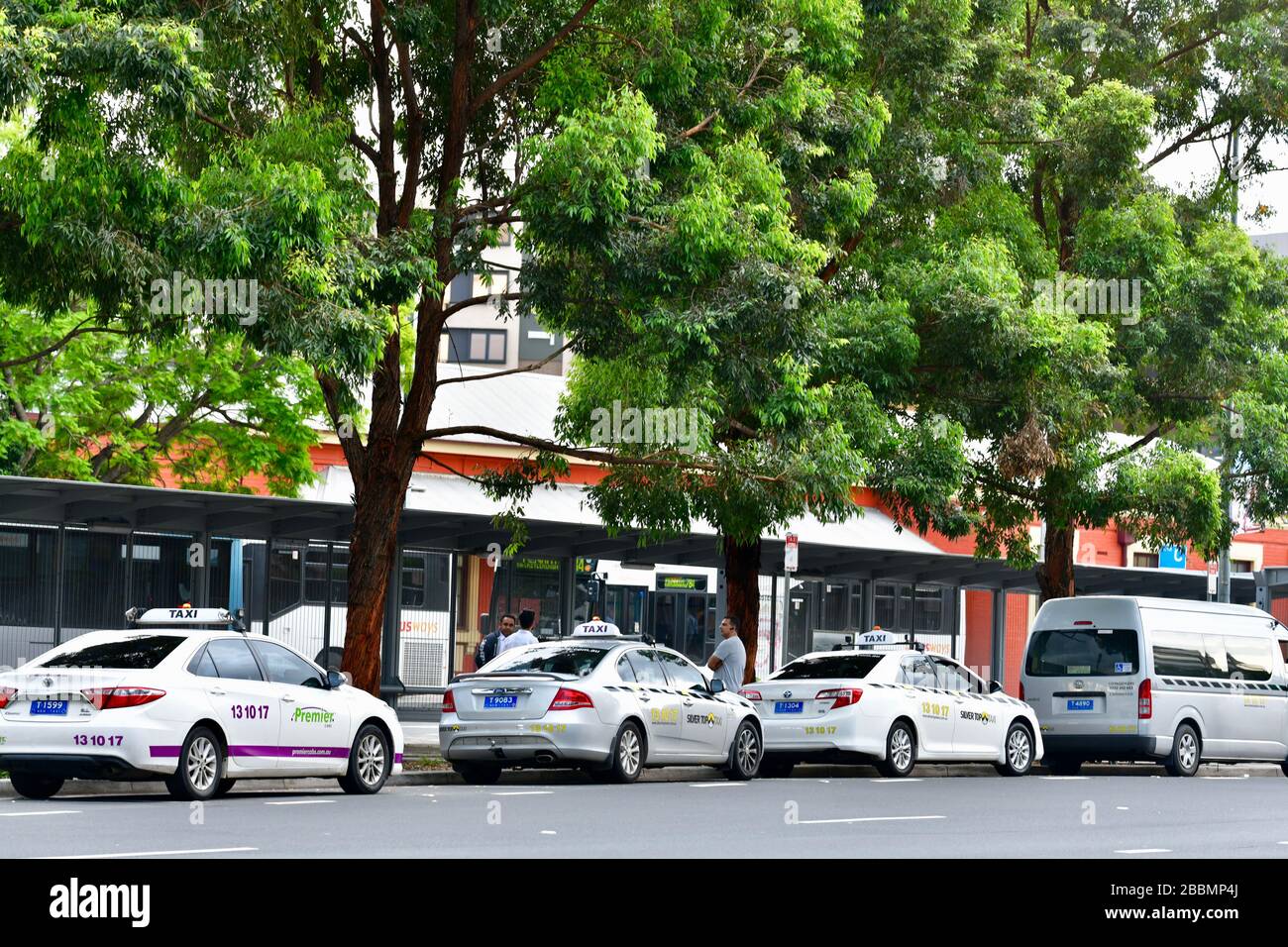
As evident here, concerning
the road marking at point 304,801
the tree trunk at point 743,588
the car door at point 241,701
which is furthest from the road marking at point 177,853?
the tree trunk at point 743,588

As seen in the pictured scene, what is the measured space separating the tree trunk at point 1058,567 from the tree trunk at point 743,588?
681cm

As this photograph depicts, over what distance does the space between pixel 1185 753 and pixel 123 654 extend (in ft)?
47.4

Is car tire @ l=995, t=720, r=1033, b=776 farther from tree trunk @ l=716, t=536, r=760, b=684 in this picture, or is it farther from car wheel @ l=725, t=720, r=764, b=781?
tree trunk @ l=716, t=536, r=760, b=684

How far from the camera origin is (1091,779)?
2247 centimetres

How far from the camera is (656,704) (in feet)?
61.5

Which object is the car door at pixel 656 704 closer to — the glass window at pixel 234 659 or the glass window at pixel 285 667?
the glass window at pixel 285 667

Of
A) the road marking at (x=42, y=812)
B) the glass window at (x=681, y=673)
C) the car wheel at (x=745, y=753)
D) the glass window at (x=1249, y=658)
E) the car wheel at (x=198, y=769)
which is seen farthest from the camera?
the glass window at (x=1249, y=658)

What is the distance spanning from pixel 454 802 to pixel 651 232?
6184mm

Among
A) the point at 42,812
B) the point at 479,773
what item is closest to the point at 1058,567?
the point at 479,773

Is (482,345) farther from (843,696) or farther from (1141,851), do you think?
(1141,851)

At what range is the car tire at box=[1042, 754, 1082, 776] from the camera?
81.6 feet

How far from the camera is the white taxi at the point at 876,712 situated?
66.8ft
